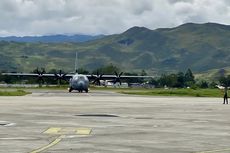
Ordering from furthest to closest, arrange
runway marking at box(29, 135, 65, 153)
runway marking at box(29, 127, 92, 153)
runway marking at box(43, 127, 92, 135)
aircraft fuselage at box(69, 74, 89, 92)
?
aircraft fuselage at box(69, 74, 89, 92), runway marking at box(43, 127, 92, 135), runway marking at box(29, 127, 92, 153), runway marking at box(29, 135, 65, 153)

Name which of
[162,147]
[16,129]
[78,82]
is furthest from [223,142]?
[78,82]

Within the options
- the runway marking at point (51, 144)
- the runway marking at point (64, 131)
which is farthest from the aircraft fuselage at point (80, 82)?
the runway marking at point (51, 144)

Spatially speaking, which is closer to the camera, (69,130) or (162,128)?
(69,130)

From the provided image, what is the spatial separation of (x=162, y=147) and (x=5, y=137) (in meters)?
6.13

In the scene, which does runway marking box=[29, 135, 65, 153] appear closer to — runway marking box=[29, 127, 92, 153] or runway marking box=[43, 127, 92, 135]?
runway marking box=[29, 127, 92, 153]

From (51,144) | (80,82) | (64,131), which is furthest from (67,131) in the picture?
(80,82)

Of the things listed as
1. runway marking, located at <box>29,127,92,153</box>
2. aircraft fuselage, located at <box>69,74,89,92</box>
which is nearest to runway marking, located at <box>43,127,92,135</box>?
runway marking, located at <box>29,127,92,153</box>

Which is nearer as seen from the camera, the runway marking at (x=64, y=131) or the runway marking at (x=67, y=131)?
the runway marking at (x=64, y=131)

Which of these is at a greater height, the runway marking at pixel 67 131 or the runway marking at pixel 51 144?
the runway marking at pixel 67 131

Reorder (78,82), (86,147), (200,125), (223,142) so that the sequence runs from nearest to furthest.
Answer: (86,147) < (223,142) < (200,125) < (78,82)

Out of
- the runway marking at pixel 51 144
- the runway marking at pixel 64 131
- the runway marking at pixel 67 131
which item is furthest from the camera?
the runway marking at pixel 67 131

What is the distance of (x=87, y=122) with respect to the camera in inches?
1240

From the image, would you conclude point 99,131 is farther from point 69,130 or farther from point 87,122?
point 87,122

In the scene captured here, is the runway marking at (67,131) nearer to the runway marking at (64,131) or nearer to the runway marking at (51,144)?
the runway marking at (64,131)
